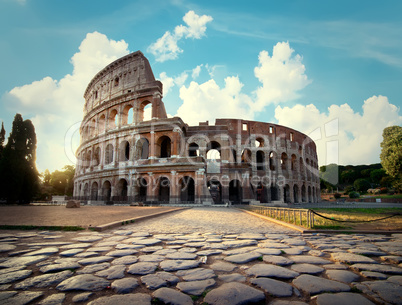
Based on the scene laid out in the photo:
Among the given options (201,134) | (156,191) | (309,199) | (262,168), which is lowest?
(309,199)

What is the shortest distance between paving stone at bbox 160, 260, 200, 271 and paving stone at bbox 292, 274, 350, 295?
1085 millimetres

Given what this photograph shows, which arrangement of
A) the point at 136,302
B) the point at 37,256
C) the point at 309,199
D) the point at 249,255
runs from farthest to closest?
the point at 309,199 < the point at 249,255 < the point at 37,256 < the point at 136,302

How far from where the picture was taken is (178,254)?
2.89 meters

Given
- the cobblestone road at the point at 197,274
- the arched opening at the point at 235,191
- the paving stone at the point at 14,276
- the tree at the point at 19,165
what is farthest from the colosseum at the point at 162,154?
the paving stone at the point at 14,276

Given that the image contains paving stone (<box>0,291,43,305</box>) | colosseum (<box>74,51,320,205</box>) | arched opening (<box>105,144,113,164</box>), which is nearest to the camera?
paving stone (<box>0,291,43,305</box>)

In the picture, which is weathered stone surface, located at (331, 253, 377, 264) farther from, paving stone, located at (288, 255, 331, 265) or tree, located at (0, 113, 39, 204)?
tree, located at (0, 113, 39, 204)

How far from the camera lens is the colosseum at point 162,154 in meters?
21.2

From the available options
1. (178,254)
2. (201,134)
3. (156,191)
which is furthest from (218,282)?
(201,134)

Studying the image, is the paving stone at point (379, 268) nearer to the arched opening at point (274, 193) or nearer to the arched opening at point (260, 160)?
the arched opening at point (260, 160)

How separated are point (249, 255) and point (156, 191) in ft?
62.3

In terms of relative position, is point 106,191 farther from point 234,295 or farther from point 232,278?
point 234,295

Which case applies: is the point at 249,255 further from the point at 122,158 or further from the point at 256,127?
the point at 256,127

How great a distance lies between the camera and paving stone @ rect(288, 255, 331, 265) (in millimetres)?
2539

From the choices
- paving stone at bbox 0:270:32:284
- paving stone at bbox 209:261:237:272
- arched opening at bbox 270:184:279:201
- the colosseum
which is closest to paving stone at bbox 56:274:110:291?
paving stone at bbox 0:270:32:284
